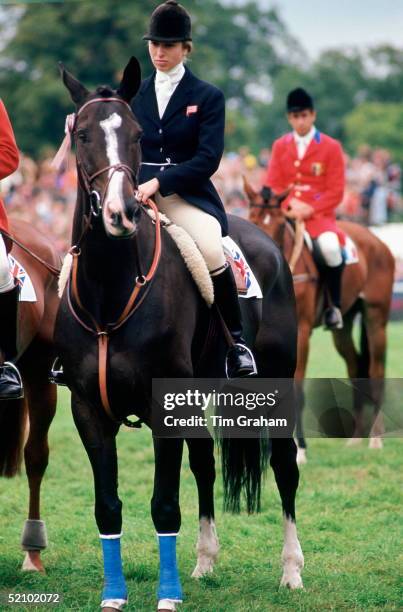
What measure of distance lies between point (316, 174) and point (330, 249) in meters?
0.76

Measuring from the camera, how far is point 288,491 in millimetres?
6758

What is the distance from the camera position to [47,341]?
7152 millimetres

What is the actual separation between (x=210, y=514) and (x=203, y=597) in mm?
719

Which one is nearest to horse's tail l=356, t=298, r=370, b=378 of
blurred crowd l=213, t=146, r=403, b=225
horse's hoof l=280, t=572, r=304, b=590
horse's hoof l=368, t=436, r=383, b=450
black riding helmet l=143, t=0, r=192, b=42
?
horse's hoof l=368, t=436, r=383, b=450

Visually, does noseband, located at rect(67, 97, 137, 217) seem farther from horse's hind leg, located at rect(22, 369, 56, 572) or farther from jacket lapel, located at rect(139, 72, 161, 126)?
horse's hind leg, located at rect(22, 369, 56, 572)

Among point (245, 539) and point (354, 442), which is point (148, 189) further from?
point (354, 442)

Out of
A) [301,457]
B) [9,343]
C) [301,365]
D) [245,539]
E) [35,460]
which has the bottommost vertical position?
[301,457]

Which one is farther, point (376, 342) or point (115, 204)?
point (376, 342)

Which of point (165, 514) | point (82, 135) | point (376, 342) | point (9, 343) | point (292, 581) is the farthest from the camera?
point (376, 342)

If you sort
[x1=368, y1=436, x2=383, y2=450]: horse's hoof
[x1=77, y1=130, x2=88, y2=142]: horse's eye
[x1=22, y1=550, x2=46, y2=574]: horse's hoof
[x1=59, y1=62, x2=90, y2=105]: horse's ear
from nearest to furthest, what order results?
[x1=77, y1=130, x2=88, y2=142]: horse's eye
[x1=59, y1=62, x2=90, y2=105]: horse's ear
[x1=22, y1=550, x2=46, y2=574]: horse's hoof
[x1=368, y1=436, x2=383, y2=450]: horse's hoof

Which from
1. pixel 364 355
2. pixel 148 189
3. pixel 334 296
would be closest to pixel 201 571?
pixel 148 189

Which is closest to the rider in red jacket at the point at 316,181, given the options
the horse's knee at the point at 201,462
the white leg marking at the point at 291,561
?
the horse's knee at the point at 201,462

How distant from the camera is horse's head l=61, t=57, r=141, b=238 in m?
Answer: 5.07

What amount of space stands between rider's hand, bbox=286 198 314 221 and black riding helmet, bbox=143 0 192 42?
15.8 ft
